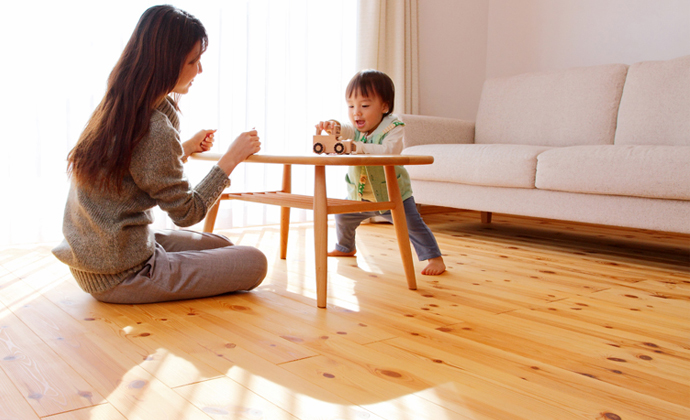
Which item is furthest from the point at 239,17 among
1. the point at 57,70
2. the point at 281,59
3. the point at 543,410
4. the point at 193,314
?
the point at 543,410

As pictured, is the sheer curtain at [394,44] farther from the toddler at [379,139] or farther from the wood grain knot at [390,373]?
the wood grain knot at [390,373]

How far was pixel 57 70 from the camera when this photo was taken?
2.25 metres

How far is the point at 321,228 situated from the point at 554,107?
6.41 ft

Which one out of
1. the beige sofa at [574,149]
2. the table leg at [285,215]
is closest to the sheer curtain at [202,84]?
the beige sofa at [574,149]

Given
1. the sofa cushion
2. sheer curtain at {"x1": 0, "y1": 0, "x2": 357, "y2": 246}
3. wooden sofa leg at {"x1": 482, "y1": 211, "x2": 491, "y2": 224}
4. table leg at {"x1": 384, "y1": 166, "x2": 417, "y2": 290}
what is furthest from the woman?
wooden sofa leg at {"x1": 482, "y1": 211, "x2": 491, "y2": 224}

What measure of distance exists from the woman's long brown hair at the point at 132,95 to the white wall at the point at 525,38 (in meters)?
2.50

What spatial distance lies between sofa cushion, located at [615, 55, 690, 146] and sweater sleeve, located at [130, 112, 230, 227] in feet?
6.65

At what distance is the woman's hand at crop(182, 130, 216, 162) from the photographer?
1695mm

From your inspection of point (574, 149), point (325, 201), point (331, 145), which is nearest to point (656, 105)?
point (574, 149)

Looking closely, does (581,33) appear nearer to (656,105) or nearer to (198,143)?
(656,105)

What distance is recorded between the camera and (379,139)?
1929 millimetres

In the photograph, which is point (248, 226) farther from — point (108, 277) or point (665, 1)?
point (665, 1)

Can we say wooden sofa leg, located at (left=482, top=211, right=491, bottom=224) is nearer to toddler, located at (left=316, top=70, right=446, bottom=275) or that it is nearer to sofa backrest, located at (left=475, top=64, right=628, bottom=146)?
sofa backrest, located at (left=475, top=64, right=628, bottom=146)

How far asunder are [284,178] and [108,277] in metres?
0.80
